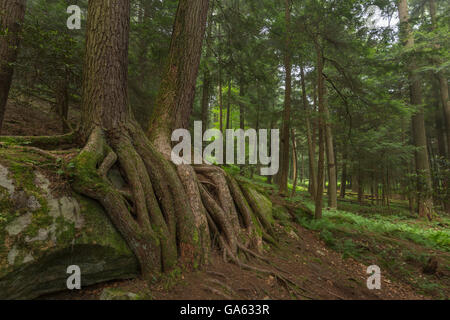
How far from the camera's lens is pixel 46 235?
2.30 metres

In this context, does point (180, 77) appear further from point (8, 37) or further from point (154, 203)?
point (8, 37)

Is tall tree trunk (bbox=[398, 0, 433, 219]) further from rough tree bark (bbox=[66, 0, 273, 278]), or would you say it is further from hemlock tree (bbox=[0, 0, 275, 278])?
rough tree bark (bbox=[66, 0, 273, 278])

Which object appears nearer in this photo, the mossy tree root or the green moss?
the green moss

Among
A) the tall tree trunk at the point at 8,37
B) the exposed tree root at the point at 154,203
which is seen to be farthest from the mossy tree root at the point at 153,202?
the tall tree trunk at the point at 8,37

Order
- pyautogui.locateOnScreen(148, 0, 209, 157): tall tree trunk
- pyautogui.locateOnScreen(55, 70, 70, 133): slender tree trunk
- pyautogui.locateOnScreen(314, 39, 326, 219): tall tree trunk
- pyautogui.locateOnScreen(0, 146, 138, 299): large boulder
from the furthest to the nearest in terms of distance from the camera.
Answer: pyautogui.locateOnScreen(314, 39, 326, 219): tall tree trunk
pyautogui.locateOnScreen(55, 70, 70, 133): slender tree trunk
pyautogui.locateOnScreen(148, 0, 209, 157): tall tree trunk
pyautogui.locateOnScreen(0, 146, 138, 299): large boulder

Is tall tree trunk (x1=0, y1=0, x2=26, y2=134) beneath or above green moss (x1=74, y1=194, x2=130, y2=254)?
above

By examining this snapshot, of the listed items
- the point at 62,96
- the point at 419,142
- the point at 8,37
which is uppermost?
the point at 8,37

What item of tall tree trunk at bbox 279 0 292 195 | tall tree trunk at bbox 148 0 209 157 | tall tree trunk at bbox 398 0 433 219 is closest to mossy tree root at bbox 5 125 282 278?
tall tree trunk at bbox 148 0 209 157

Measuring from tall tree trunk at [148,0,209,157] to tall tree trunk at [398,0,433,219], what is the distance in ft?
32.8

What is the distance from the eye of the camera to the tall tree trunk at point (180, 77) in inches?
172

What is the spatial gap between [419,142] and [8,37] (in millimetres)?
17904

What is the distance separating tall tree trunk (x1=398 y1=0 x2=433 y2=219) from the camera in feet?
32.4

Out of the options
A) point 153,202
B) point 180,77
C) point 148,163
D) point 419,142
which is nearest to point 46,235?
point 153,202

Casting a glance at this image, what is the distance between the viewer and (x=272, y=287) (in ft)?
10.4
